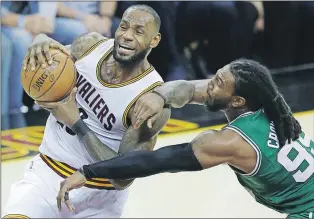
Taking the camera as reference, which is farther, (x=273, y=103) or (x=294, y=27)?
(x=294, y=27)

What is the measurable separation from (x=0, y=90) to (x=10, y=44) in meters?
0.35

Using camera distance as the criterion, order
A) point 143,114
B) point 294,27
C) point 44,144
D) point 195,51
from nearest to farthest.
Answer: point 143,114 → point 44,144 → point 195,51 → point 294,27

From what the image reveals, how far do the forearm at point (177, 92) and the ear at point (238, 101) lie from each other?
28 centimetres

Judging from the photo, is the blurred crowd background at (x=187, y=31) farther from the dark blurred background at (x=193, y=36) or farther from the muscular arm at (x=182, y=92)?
the muscular arm at (x=182, y=92)

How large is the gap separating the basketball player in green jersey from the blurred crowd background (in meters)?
2.71

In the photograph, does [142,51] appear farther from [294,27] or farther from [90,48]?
[294,27]

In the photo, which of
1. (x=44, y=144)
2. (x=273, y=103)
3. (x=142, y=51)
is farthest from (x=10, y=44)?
(x=273, y=103)

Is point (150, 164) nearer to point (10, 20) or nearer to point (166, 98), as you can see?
point (166, 98)

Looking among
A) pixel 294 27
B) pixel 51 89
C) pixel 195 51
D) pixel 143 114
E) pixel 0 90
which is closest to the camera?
pixel 143 114

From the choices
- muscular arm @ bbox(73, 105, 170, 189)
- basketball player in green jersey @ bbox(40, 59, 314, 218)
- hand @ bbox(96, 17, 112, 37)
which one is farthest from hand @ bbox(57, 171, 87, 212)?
hand @ bbox(96, 17, 112, 37)

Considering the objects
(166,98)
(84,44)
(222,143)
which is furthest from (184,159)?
(84,44)

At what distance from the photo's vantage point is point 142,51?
332 cm

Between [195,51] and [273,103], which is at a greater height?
[273,103]

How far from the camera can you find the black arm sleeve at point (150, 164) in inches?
117
